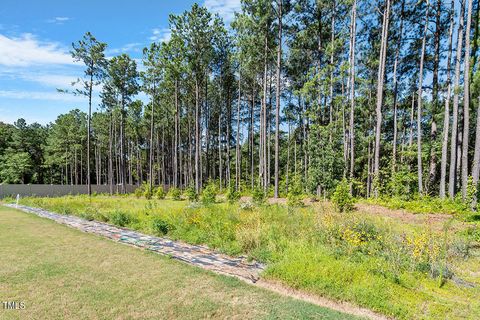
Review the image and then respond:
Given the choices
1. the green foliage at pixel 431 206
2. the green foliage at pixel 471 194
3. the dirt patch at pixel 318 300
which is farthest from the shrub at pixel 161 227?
the green foliage at pixel 471 194

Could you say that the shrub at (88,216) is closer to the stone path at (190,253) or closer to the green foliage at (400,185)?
the stone path at (190,253)

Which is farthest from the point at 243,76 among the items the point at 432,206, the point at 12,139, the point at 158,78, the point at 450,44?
the point at 12,139

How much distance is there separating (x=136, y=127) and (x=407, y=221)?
31956mm

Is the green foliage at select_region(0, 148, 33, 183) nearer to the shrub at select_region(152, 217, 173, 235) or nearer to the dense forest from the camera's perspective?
the dense forest

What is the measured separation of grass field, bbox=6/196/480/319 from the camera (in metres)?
3.35

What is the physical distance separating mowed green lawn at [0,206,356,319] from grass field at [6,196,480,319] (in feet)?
1.82

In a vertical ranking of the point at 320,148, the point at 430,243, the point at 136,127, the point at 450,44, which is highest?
the point at 450,44

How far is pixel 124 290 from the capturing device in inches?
146

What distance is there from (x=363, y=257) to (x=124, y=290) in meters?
3.74

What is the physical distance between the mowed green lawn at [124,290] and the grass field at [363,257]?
1.82 ft

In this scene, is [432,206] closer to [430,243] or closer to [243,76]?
[430,243]

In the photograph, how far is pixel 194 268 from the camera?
4.56 m

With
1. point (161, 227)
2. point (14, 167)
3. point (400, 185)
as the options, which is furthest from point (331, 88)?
point (14, 167)

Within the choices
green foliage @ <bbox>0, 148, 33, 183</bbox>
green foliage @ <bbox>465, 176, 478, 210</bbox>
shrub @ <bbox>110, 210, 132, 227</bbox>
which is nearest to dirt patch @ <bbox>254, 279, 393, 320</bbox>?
shrub @ <bbox>110, 210, 132, 227</bbox>
